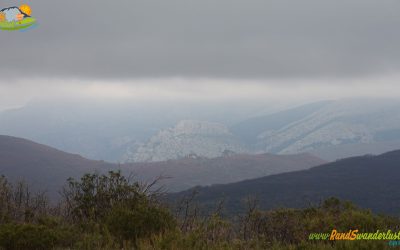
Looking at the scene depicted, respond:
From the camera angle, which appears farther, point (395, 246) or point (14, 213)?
point (14, 213)

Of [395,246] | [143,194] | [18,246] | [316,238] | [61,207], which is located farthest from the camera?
[61,207]

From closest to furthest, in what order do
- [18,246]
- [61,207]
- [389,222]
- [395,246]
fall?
[395,246]
[18,246]
[389,222]
[61,207]

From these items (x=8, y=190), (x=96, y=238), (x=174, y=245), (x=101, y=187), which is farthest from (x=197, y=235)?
(x=8, y=190)

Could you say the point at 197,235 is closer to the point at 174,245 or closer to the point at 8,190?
the point at 174,245

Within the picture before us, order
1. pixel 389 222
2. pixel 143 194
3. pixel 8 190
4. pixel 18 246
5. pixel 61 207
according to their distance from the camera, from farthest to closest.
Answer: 1. pixel 61 207
2. pixel 8 190
3. pixel 143 194
4. pixel 389 222
5. pixel 18 246

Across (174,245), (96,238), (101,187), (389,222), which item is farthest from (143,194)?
(389,222)

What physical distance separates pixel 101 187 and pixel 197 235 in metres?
5.59

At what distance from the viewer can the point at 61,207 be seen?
20078 mm

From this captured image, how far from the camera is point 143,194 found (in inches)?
662

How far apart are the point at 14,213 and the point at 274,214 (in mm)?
9362

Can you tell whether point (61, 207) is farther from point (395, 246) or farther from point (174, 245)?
point (395, 246)

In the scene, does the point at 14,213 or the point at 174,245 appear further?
the point at 14,213

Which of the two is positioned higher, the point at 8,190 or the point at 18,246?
the point at 8,190

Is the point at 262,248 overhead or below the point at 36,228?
below
